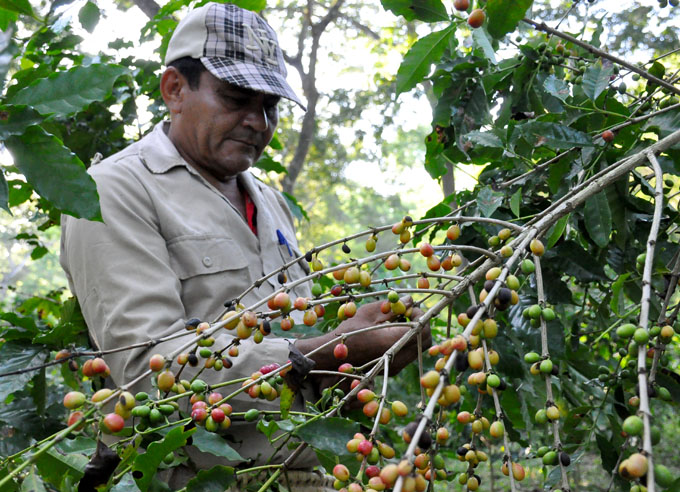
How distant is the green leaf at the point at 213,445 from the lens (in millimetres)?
1219

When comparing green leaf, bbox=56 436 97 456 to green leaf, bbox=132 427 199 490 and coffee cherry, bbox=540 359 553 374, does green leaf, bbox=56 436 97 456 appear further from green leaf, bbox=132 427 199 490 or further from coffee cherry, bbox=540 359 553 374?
coffee cherry, bbox=540 359 553 374

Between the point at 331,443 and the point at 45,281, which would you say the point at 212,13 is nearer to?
the point at 331,443

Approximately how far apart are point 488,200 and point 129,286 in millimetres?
1005

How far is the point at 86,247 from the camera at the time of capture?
187 centimetres

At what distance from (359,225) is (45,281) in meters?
16.8

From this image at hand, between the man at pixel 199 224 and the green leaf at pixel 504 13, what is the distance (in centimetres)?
76

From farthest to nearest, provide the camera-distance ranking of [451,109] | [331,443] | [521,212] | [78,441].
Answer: [451,109] → [521,212] → [78,441] → [331,443]

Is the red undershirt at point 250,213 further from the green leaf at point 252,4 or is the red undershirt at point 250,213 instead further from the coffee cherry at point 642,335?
the coffee cherry at point 642,335

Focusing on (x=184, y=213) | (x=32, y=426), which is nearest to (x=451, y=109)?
(x=184, y=213)

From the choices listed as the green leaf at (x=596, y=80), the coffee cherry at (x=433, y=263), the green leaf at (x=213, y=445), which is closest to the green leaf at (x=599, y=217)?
the green leaf at (x=596, y=80)

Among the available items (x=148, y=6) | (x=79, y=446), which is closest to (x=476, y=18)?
(x=79, y=446)

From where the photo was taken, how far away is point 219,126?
88.8 inches

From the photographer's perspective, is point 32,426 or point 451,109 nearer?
point 451,109

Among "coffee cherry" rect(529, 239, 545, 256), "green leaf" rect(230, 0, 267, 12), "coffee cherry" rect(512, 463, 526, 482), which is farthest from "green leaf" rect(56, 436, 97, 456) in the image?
"green leaf" rect(230, 0, 267, 12)
